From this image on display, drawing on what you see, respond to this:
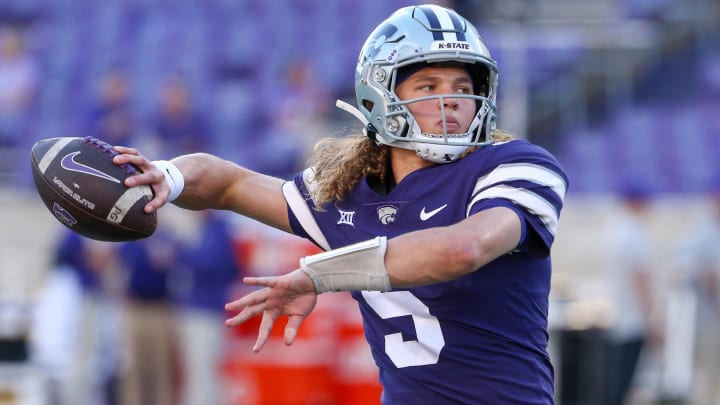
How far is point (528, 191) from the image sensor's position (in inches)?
116

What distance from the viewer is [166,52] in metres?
12.2

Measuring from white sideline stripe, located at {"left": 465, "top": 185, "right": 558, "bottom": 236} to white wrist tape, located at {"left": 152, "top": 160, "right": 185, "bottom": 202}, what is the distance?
2.76ft

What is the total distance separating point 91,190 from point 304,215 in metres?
0.64

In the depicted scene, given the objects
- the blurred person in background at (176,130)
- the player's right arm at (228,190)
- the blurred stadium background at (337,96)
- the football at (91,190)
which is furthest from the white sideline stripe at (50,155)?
the blurred person in background at (176,130)

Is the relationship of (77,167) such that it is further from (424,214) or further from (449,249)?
(449,249)

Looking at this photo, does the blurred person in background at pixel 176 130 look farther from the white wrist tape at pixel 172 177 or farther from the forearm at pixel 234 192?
the white wrist tape at pixel 172 177

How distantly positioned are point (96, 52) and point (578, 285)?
221 inches

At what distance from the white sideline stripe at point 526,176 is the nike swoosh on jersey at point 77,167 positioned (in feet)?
3.15

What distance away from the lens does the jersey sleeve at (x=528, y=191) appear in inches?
116

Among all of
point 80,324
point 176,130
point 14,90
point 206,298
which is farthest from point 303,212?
point 14,90

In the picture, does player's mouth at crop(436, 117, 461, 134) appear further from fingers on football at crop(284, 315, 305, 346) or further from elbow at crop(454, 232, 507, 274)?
fingers on football at crop(284, 315, 305, 346)

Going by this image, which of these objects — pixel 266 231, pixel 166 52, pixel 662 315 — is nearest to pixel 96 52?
pixel 166 52

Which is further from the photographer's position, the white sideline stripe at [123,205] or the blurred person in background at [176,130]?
the blurred person in background at [176,130]

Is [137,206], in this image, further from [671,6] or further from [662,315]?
[671,6]
